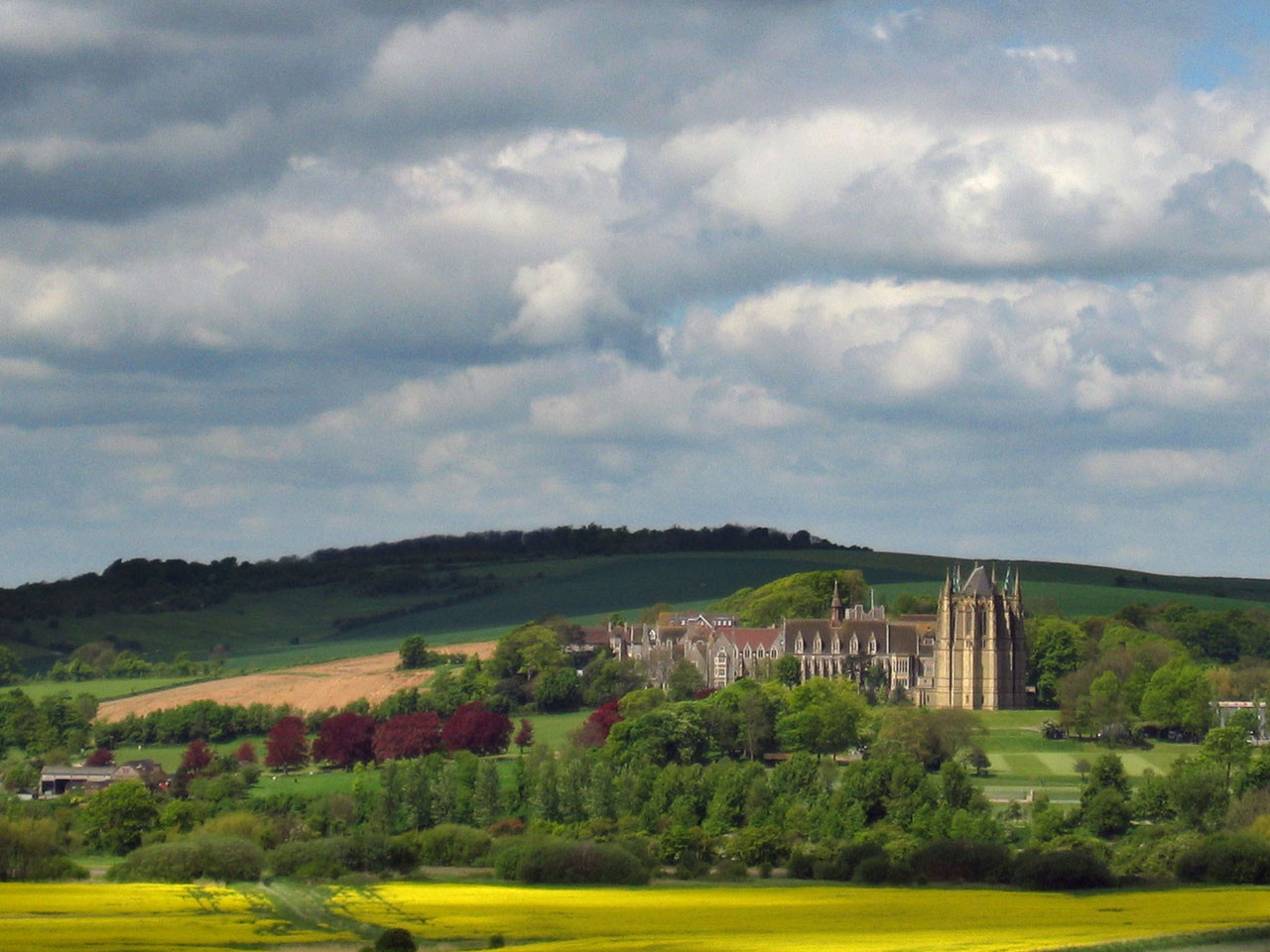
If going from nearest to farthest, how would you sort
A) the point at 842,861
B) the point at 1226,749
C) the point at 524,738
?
the point at 842,861
the point at 1226,749
the point at 524,738

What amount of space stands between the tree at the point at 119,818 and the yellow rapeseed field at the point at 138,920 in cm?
3213

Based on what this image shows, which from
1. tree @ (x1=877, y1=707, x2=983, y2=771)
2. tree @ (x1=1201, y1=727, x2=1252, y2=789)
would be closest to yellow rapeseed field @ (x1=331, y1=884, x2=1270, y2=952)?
tree @ (x1=1201, y1=727, x2=1252, y2=789)

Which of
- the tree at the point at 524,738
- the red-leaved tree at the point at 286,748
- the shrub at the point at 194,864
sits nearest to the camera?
the shrub at the point at 194,864

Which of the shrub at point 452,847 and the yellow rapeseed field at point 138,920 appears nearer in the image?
the yellow rapeseed field at point 138,920

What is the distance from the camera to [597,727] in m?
180

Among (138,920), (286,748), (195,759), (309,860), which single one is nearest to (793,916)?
(138,920)

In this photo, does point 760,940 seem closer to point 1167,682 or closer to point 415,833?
point 415,833

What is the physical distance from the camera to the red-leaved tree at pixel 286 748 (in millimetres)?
182625

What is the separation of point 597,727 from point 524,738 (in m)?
5.88

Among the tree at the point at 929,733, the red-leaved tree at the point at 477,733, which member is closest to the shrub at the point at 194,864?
the tree at the point at 929,733

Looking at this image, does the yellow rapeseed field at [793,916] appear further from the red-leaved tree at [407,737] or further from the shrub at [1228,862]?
the red-leaved tree at [407,737]

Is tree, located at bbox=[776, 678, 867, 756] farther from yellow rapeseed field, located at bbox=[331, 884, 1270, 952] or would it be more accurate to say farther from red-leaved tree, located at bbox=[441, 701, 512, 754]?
yellow rapeseed field, located at bbox=[331, 884, 1270, 952]

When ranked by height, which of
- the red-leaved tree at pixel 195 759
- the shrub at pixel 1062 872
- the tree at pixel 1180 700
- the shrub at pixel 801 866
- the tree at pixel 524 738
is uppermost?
the tree at pixel 1180 700

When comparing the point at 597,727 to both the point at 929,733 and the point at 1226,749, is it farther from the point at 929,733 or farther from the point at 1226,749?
the point at 1226,749
